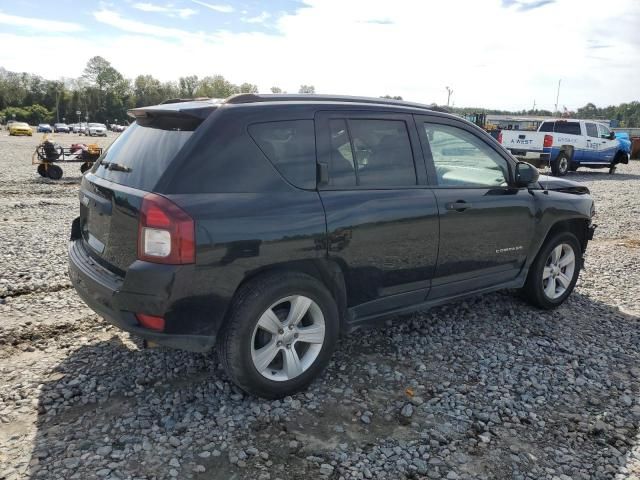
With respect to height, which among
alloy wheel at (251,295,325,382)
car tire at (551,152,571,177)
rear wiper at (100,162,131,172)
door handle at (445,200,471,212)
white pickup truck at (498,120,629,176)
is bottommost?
alloy wheel at (251,295,325,382)

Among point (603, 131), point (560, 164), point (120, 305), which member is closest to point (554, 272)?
point (120, 305)

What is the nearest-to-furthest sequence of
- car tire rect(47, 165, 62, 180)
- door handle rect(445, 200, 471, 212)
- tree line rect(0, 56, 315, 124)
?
1. door handle rect(445, 200, 471, 212)
2. car tire rect(47, 165, 62, 180)
3. tree line rect(0, 56, 315, 124)

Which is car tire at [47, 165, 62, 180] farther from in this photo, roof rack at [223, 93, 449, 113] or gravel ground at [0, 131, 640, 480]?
roof rack at [223, 93, 449, 113]

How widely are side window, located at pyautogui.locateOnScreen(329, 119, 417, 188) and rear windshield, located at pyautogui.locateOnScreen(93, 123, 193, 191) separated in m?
0.99

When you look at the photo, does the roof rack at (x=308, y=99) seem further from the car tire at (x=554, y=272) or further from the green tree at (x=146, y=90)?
the green tree at (x=146, y=90)

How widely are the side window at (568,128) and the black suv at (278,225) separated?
55.6ft

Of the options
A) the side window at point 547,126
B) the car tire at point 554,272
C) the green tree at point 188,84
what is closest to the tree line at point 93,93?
the green tree at point 188,84

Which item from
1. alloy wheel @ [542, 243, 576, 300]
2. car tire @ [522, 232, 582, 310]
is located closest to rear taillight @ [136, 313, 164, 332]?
car tire @ [522, 232, 582, 310]

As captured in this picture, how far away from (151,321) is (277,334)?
0.76m

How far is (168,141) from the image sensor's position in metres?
3.07

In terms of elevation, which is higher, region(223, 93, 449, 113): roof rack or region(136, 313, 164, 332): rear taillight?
region(223, 93, 449, 113): roof rack

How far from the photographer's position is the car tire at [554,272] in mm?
4793

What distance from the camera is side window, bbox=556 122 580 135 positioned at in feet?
62.2

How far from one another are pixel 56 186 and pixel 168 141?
11.4 meters
